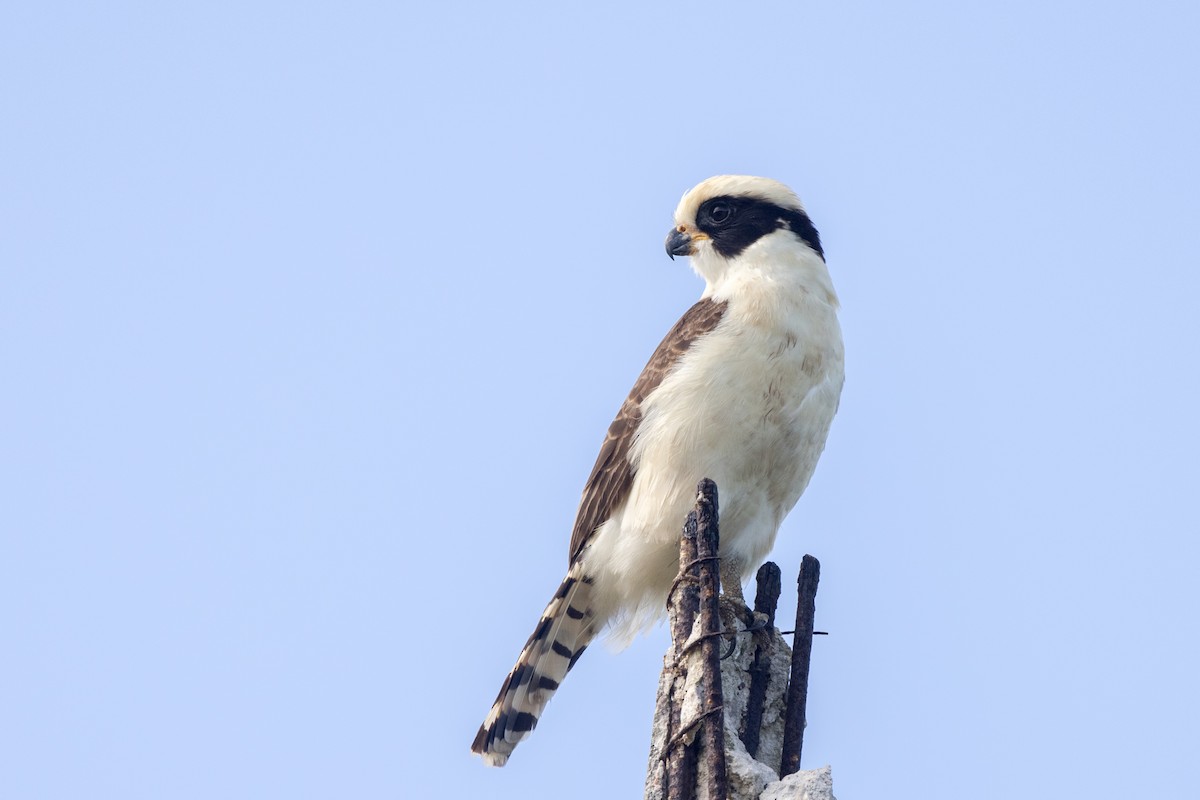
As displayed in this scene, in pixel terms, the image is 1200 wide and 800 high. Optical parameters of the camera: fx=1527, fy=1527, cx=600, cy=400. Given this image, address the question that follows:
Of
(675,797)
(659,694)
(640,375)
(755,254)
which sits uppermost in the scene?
(755,254)

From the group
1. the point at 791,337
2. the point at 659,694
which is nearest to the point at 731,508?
the point at 791,337

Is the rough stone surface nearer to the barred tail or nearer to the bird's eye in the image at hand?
the barred tail

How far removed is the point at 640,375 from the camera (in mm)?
7250

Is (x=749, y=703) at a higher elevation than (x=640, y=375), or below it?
below

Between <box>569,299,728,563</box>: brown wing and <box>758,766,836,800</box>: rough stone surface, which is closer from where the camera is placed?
<box>758,766,836,800</box>: rough stone surface

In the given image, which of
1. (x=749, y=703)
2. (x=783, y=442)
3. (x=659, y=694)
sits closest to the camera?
(x=659, y=694)

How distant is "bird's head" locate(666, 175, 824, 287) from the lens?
771 centimetres

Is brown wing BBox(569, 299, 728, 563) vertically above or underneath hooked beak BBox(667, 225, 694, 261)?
underneath

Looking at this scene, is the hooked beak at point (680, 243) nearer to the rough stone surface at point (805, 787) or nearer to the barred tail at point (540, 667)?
the barred tail at point (540, 667)

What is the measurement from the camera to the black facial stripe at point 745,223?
775 centimetres

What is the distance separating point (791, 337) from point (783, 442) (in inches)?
Result: 19.5

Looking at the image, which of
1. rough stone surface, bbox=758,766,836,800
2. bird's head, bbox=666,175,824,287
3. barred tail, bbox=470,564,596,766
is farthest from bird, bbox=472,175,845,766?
rough stone surface, bbox=758,766,836,800

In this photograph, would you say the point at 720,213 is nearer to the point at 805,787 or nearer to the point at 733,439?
the point at 733,439

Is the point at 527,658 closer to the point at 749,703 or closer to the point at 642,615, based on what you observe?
the point at 642,615
